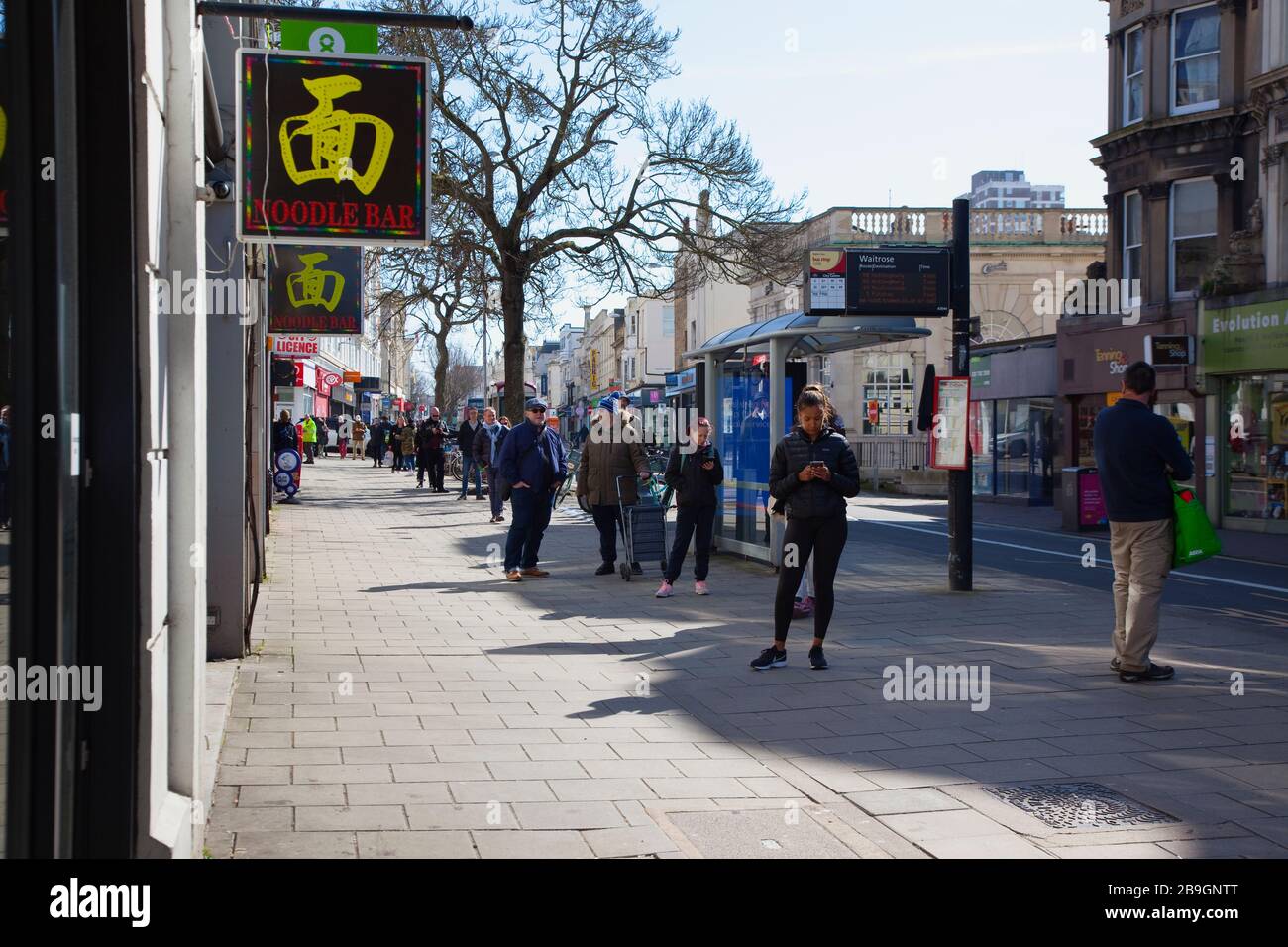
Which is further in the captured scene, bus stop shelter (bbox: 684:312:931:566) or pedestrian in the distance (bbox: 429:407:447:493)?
pedestrian in the distance (bbox: 429:407:447:493)

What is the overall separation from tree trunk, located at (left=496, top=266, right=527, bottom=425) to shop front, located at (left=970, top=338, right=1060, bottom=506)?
10.5 m

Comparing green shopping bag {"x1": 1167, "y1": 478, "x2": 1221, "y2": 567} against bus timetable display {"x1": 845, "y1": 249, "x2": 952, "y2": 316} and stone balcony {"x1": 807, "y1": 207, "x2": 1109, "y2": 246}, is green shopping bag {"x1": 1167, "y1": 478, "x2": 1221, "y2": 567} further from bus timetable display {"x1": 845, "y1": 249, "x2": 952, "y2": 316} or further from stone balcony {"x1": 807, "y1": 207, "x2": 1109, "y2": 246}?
stone balcony {"x1": 807, "y1": 207, "x2": 1109, "y2": 246}

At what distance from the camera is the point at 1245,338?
2275 centimetres

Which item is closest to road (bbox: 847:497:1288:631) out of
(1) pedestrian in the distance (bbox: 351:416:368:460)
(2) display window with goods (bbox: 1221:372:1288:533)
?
(2) display window with goods (bbox: 1221:372:1288:533)

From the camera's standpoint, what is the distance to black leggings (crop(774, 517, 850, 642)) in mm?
8391

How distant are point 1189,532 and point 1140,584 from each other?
0.44 metres

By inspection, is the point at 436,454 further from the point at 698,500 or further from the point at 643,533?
the point at 698,500

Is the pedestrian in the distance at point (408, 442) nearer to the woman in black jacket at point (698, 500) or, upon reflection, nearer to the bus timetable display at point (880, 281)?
the woman in black jacket at point (698, 500)

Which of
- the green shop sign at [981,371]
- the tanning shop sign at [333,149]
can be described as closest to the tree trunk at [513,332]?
the green shop sign at [981,371]

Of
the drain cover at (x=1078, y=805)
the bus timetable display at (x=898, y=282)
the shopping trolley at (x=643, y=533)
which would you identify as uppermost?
the bus timetable display at (x=898, y=282)

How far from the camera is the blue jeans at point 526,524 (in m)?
13.6

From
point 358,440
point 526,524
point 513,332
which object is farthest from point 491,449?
point 358,440

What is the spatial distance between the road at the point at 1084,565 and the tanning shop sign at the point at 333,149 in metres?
7.88
